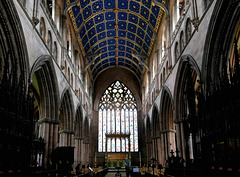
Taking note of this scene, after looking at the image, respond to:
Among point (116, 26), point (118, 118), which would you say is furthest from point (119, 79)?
point (116, 26)

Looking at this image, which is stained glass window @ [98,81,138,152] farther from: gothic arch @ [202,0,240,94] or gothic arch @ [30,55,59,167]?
gothic arch @ [202,0,240,94]

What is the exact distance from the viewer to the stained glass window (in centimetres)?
3466

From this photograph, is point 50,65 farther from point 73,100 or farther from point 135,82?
point 135,82

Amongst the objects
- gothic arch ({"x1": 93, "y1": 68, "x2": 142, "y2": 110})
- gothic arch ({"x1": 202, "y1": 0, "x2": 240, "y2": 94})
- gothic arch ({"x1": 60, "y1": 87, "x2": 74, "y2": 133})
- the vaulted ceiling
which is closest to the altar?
gothic arch ({"x1": 93, "y1": 68, "x2": 142, "y2": 110})

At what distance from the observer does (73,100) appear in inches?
867

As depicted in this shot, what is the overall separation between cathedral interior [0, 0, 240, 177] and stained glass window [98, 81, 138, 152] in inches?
5.7

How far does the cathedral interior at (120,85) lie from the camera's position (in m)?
8.69

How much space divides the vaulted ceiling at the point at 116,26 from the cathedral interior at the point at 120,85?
0.12m

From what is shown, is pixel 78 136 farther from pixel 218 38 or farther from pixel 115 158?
pixel 218 38

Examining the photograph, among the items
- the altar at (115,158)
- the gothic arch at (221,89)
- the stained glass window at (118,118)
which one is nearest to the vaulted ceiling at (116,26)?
the stained glass window at (118,118)

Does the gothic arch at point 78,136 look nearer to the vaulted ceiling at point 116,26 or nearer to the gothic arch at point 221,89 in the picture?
the vaulted ceiling at point 116,26

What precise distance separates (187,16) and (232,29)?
15.2ft

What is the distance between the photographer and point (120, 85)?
37875 mm

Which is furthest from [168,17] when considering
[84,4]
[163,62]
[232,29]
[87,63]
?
[87,63]
